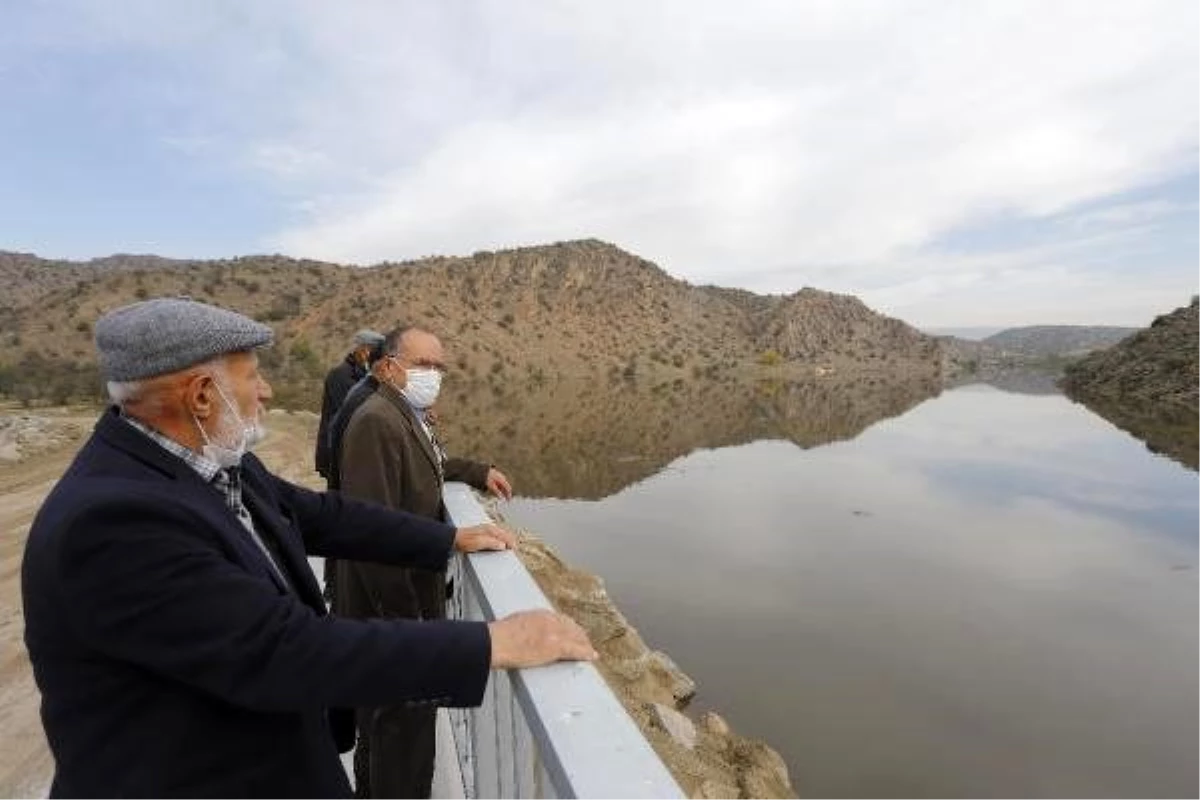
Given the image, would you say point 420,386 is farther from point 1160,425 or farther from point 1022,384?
point 1022,384

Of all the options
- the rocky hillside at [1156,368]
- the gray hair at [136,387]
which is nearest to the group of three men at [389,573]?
the gray hair at [136,387]

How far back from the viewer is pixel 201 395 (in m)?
1.63

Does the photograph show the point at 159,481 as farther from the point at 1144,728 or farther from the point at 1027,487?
the point at 1027,487

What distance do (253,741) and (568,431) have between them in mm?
32746

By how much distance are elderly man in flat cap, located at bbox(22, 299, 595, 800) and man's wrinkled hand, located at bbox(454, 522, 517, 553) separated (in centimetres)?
75

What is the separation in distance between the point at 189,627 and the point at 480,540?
3.81ft

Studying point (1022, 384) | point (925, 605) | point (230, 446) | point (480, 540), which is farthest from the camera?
point (1022, 384)

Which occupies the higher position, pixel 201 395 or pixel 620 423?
pixel 201 395

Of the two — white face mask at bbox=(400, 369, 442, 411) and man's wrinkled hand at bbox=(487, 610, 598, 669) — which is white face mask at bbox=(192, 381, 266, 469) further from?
white face mask at bbox=(400, 369, 442, 411)

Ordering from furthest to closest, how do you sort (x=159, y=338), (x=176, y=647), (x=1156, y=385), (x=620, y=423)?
(x=1156, y=385)
(x=620, y=423)
(x=159, y=338)
(x=176, y=647)

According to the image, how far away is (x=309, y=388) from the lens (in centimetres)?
4772

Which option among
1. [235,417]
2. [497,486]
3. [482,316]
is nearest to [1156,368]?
[482,316]

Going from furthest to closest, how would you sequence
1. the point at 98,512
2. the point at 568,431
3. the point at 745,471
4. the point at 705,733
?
the point at 568,431 → the point at 745,471 → the point at 705,733 → the point at 98,512

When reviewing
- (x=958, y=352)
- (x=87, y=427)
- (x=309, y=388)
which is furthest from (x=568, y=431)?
(x=958, y=352)
